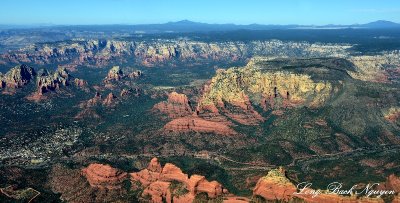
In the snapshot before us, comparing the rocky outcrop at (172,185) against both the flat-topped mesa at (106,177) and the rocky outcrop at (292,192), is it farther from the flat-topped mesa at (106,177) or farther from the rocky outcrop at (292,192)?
the rocky outcrop at (292,192)

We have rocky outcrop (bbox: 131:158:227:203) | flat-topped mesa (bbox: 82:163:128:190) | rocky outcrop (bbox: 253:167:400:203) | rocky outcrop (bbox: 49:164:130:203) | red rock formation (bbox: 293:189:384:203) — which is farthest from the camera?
flat-topped mesa (bbox: 82:163:128:190)

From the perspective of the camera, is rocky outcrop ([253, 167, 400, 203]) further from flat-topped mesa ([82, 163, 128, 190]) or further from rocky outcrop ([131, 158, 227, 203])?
flat-topped mesa ([82, 163, 128, 190])

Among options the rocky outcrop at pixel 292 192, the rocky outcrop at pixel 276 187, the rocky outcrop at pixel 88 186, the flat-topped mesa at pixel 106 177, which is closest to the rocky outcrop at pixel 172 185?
the flat-topped mesa at pixel 106 177

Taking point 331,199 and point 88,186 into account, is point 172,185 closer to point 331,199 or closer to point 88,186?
point 88,186

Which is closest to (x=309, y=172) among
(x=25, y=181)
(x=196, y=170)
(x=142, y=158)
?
(x=196, y=170)

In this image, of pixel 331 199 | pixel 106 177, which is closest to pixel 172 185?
pixel 106 177

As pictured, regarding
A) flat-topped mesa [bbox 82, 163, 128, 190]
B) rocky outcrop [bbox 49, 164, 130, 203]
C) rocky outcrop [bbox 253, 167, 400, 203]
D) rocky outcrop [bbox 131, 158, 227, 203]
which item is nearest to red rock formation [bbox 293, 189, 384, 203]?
rocky outcrop [bbox 253, 167, 400, 203]
